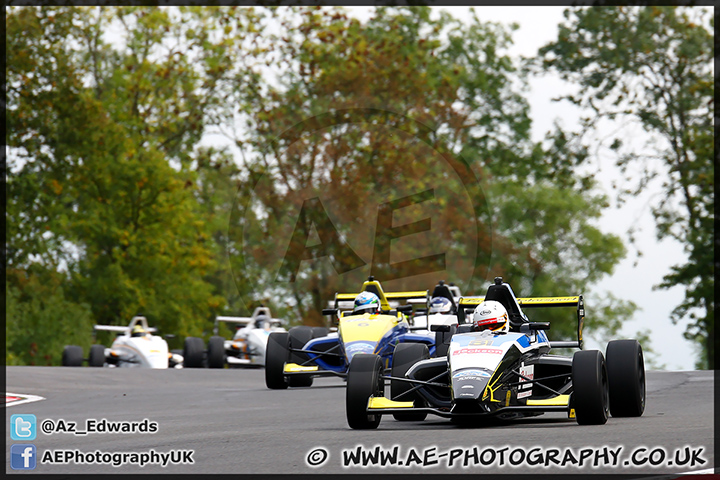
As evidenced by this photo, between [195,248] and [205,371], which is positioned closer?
[205,371]

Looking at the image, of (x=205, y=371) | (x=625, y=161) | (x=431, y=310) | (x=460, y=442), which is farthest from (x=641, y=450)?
(x=625, y=161)

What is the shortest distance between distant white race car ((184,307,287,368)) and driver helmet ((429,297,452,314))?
8413 millimetres

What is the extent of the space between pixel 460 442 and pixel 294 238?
3130 centimetres

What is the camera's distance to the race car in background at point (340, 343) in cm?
1662

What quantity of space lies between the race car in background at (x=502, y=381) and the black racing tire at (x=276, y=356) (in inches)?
243

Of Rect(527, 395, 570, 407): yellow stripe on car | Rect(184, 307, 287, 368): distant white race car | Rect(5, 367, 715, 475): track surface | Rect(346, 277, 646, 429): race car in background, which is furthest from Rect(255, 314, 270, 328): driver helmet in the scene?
Rect(527, 395, 570, 407): yellow stripe on car

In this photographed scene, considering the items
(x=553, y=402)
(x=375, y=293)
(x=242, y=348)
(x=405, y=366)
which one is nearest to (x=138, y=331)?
(x=242, y=348)

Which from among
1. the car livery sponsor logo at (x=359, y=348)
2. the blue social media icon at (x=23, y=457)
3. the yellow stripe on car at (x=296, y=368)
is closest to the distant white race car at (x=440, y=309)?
the yellow stripe on car at (x=296, y=368)

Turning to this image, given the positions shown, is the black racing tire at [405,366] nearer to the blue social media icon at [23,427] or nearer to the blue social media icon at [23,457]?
the blue social media icon at [23,457]

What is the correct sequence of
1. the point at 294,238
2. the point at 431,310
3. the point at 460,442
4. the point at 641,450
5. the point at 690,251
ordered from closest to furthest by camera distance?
the point at 641,450 → the point at 460,442 → the point at 431,310 → the point at 690,251 → the point at 294,238

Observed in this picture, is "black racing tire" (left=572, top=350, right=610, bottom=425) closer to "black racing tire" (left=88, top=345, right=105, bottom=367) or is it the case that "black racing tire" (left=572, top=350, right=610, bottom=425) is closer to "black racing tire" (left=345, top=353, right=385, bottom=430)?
"black racing tire" (left=345, top=353, right=385, bottom=430)

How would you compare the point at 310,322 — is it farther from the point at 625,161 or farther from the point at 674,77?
the point at 674,77

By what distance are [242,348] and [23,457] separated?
19.5 m

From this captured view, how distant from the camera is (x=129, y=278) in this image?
47281 millimetres
